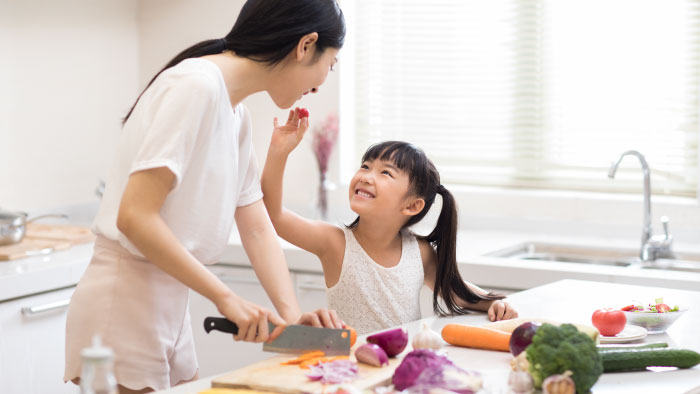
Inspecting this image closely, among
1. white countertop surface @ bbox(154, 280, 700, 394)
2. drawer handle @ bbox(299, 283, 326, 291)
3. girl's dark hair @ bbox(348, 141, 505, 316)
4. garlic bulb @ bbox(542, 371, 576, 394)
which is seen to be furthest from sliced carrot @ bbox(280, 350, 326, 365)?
drawer handle @ bbox(299, 283, 326, 291)

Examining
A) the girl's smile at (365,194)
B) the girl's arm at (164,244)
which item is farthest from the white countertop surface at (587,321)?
the girl's smile at (365,194)

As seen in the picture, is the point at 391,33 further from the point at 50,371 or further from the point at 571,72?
the point at 50,371

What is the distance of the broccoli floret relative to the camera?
1.27m

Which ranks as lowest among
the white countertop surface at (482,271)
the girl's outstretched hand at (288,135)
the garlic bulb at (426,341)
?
the white countertop surface at (482,271)

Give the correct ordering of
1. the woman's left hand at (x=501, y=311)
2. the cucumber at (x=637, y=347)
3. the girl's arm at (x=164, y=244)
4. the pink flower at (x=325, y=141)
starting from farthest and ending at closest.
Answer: the pink flower at (x=325, y=141) < the woman's left hand at (x=501, y=311) < the cucumber at (x=637, y=347) < the girl's arm at (x=164, y=244)

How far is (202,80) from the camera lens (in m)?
1.43

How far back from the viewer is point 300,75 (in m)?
1.59

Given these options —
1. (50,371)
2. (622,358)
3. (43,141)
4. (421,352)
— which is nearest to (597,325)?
(622,358)

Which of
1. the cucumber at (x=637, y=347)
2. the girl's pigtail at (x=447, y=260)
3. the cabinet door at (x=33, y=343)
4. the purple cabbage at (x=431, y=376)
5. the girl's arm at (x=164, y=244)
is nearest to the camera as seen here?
the purple cabbage at (x=431, y=376)

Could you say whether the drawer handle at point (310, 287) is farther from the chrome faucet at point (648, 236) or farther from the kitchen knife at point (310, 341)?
the kitchen knife at point (310, 341)

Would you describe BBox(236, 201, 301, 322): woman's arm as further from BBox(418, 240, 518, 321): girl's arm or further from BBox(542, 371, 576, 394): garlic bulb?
BBox(542, 371, 576, 394): garlic bulb

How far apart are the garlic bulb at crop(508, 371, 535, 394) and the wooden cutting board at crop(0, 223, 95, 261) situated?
1.70m

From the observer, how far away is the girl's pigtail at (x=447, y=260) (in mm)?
1983

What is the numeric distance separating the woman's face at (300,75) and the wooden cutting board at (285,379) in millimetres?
489
